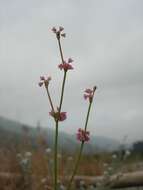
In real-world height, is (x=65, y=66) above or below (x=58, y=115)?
above

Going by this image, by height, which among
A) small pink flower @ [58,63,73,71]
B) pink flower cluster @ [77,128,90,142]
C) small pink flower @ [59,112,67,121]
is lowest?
pink flower cluster @ [77,128,90,142]

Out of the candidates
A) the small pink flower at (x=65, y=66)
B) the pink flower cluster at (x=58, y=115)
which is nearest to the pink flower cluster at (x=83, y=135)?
the pink flower cluster at (x=58, y=115)

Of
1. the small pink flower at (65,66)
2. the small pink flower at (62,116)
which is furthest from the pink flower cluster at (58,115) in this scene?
the small pink flower at (65,66)

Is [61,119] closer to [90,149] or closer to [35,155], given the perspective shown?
[35,155]

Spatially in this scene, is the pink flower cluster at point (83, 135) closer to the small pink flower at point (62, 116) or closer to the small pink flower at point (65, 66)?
the small pink flower at point (62, 116)

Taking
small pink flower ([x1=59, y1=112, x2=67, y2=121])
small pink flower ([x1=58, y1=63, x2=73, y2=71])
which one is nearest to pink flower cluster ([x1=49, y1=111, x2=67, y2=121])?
small pink flower ([x1=59, y1=112, x2=67, y2=121])

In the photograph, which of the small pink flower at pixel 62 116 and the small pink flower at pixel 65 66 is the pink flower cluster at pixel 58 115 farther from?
the small pink flower at pixel 65 66

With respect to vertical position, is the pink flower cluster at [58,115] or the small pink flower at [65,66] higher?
the small pink flower at [65,66]

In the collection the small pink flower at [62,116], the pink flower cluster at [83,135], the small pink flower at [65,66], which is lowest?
the pink flower cluster at [83,135]

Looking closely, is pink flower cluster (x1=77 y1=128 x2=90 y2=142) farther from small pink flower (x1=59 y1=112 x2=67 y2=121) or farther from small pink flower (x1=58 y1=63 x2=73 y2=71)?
small pink flower (x1=58 y1=63 x2=73 y2=71)

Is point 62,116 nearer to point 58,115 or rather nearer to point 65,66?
point 58,115

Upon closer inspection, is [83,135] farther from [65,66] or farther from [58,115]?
[65,66]

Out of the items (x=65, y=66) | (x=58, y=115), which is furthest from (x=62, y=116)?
(x=65, y=66)

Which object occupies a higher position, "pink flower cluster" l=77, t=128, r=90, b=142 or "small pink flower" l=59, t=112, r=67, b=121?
"small pink flower" l=59, t=112, r=67, b=121
